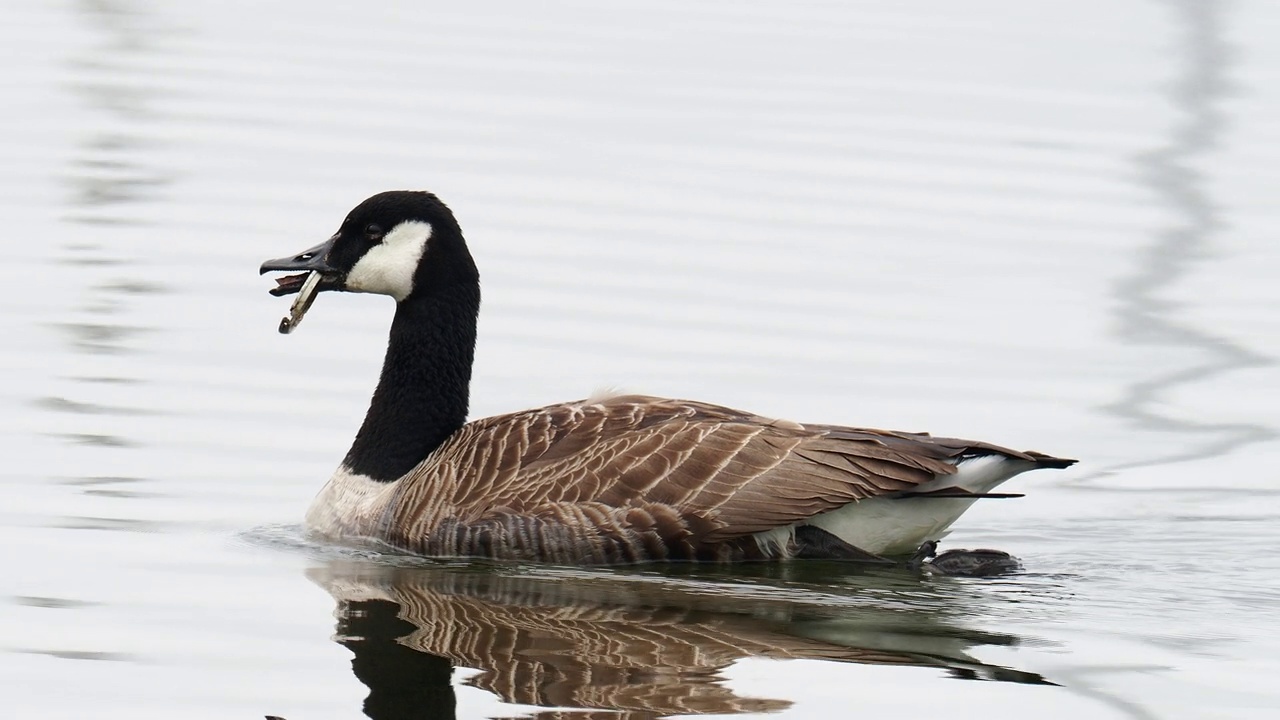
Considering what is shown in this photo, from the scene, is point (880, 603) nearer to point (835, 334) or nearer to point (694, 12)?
point (835, 334)

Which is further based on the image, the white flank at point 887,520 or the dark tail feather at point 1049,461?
the white flank at point 887,520

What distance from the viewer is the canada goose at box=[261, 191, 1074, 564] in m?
11.8

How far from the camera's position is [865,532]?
474 inches

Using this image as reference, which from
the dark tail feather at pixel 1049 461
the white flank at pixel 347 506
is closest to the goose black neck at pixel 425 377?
the white flank at pixel 347 506

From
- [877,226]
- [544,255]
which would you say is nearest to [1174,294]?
[877,226]

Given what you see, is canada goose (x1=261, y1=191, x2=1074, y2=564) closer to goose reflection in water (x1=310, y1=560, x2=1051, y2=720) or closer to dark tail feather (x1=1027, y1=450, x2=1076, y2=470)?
dark tail feather (x1=1027, y1=450, x2=1076, y2=470)

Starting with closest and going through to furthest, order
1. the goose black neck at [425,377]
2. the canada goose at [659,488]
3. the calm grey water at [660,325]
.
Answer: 1. the calm grey water at [660,325]
2. the canada goose at [659,488]
3. the goose black neck at [425,377]

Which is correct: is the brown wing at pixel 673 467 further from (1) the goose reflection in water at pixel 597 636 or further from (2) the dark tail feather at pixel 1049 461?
(1) the goose reflection in water at pixel 597 636

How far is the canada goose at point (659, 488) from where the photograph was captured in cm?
1180

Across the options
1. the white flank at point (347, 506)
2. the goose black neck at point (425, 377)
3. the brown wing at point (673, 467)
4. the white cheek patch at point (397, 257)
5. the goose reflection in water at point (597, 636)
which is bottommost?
the goose reflection in water at point (597, 636)

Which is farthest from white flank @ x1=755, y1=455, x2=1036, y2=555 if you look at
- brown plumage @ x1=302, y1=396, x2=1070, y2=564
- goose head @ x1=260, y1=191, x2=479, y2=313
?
goose head @ x1=260, y1=191, x2=479, y2=313

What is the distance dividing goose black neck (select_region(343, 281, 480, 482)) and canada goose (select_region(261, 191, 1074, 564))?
0.15 meters

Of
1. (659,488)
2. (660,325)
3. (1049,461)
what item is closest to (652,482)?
(659,488)

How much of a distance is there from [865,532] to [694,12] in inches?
886
